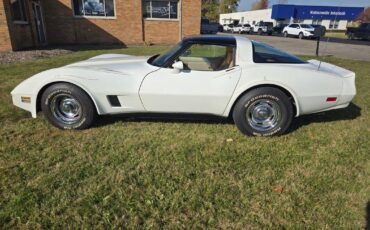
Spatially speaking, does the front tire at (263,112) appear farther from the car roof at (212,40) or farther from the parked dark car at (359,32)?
the parked dark car at (359,32)

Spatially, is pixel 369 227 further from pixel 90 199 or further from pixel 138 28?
pixel 138 28

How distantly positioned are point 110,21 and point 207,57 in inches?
567

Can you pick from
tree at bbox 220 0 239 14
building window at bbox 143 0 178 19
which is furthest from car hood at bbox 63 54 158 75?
tree at bbox 220 0 239 14

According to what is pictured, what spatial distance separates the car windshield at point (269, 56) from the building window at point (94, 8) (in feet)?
48.2

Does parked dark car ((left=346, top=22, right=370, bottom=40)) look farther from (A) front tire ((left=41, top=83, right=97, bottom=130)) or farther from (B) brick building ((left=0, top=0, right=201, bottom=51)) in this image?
(A) front tire ((left=41, top=83, right=97, bottom=130))

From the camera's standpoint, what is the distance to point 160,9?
17.4 m

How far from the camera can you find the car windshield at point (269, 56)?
12.0 feet

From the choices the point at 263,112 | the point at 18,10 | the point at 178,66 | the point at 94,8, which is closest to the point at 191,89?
the point at 178,66

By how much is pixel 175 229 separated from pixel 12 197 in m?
1.47

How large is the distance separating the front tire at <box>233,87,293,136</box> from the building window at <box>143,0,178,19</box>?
1528 centimetres

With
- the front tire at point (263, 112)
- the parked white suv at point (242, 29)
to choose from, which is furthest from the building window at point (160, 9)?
the parked white suv at point (242, 29)

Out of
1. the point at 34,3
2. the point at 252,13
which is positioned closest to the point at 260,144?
the point at 34,3

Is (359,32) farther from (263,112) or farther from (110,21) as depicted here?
(263,112)

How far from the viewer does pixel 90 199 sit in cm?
243
